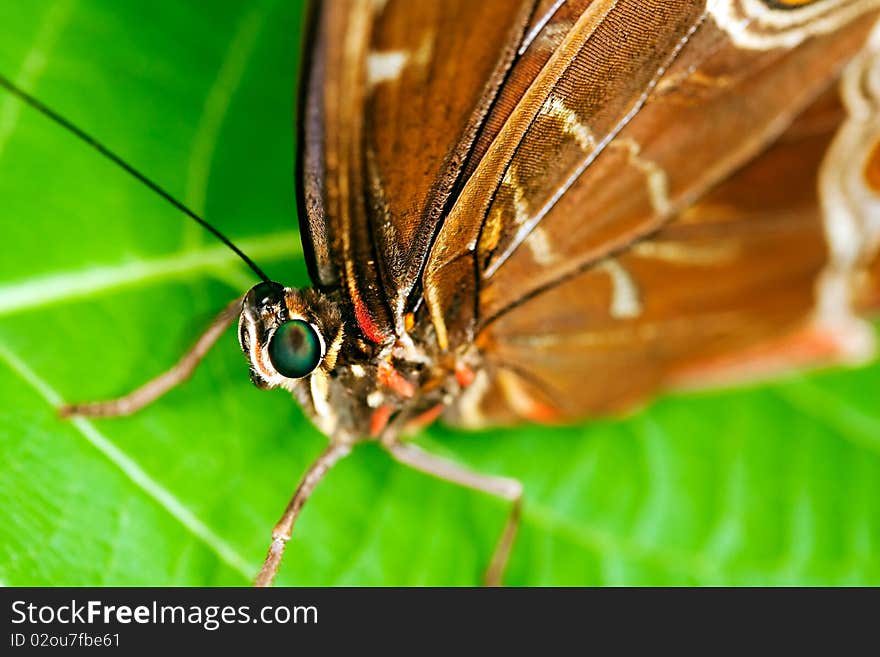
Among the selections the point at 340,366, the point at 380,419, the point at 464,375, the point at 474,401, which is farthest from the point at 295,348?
the point at 474,401

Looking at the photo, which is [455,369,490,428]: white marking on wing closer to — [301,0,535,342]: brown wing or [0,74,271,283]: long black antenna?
[301,0,535,342]: brown wing

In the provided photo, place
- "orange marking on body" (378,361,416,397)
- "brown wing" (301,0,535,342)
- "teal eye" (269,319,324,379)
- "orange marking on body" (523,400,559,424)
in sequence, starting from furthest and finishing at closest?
"orange marking on body" (523,400,559,424), "orange marking on body" (378,361,416,397), "teal eye" (269,319,324,379), "brown wing" (301,0,535,342)

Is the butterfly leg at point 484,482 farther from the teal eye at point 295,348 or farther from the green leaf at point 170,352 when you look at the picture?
the teal eye at point 295,348

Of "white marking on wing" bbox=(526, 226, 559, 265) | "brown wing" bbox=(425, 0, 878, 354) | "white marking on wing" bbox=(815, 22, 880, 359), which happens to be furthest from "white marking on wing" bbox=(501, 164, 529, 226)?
"white marking on wing" bbox=(815, 22, 880, 359)

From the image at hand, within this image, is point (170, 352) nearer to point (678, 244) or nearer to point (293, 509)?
point (293, 509)

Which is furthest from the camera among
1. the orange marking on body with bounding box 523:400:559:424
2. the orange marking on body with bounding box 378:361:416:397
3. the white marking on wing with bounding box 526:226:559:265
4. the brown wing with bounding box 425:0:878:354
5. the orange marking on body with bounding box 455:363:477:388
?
the orange marking on body with bounding box 523:400:559:424
